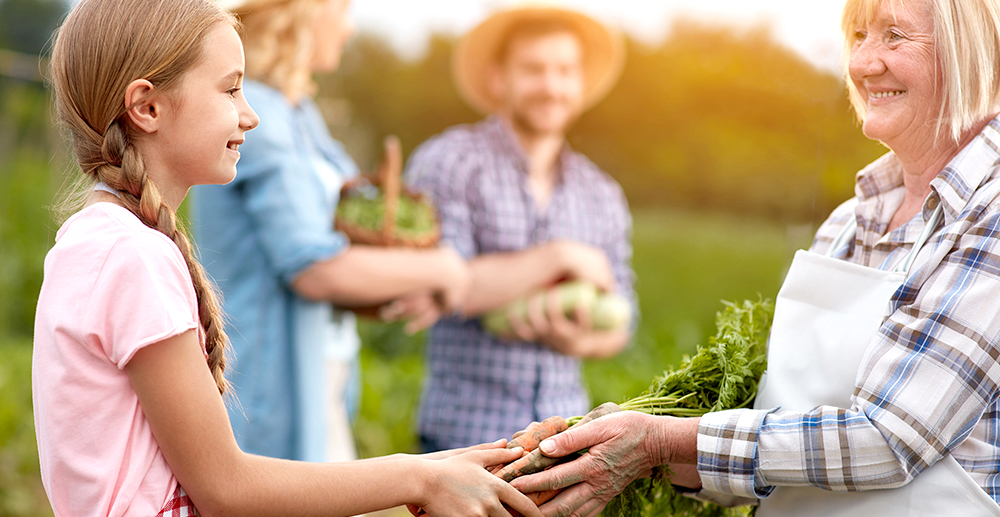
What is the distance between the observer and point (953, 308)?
4.48 ft

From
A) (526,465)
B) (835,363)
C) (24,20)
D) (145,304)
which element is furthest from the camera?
(24,20)

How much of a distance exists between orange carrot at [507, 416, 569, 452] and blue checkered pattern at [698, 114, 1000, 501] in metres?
0.32

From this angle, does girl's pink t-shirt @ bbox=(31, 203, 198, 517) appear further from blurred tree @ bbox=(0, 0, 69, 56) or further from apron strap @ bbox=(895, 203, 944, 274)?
blurred tree @ bbox=(0, 0, 69, 56)

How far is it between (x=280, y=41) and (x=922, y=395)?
254cm

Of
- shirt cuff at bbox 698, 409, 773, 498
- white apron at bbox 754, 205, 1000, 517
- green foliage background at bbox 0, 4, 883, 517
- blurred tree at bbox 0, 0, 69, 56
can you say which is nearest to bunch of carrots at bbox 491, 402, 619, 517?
shirt cuff at bbox 698, 409, 773, 498

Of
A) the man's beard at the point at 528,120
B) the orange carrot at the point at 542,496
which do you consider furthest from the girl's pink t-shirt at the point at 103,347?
the man's beard at the point at 528,120

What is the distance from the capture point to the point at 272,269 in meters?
2.91

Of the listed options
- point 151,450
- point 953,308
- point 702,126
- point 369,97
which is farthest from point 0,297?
point 953,308

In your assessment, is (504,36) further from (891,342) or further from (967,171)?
(891,342)

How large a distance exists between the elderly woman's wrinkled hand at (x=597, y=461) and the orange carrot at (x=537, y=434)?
5 centimetres

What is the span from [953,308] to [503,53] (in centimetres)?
285

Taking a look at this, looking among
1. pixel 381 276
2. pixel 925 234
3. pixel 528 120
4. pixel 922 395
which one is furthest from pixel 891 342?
pixel 528 120

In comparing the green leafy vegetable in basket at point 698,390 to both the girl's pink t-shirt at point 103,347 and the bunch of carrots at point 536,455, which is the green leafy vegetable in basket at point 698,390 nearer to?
the bunch of carrots at point 536,455

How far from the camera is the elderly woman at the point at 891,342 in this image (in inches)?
53.9
